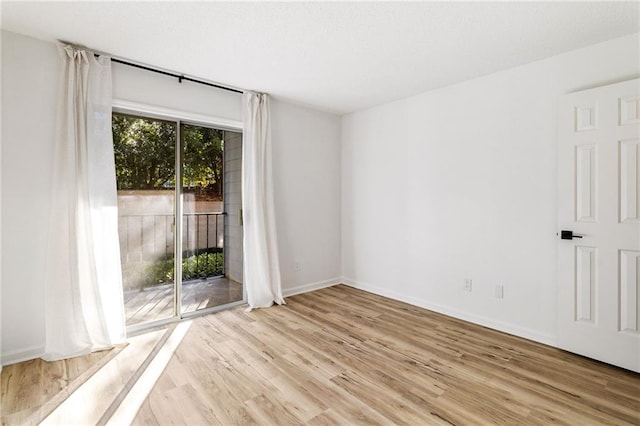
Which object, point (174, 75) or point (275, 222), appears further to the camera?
point (275, 222)

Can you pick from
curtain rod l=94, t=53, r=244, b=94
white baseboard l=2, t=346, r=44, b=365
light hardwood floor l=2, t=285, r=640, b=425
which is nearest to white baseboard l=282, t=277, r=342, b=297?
light hardwood floor l=2, t=285, r=640, b=425

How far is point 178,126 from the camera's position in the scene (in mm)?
3346

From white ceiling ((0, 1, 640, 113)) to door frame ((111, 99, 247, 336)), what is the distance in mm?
425

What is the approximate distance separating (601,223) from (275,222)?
3.22m

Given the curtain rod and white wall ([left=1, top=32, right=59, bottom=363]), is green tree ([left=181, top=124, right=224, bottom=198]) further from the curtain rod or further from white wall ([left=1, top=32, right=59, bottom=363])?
white wall ([left=1, top=32, right=59, bottom=363])

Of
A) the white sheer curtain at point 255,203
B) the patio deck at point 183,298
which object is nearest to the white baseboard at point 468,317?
the white sheer curtain at point 255,203

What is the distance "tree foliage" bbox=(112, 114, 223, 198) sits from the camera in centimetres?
304

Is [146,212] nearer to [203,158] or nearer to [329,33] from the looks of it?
[203,158]

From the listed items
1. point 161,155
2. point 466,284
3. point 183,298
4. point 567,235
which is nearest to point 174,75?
point 161,155

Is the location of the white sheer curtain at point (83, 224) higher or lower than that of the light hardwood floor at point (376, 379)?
higher

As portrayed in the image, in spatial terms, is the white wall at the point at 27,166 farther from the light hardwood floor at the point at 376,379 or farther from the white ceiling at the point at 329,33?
the light hardwood floor at the point at 376,379

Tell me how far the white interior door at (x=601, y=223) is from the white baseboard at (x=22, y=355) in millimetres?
4407

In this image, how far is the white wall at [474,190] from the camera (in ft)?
9.25

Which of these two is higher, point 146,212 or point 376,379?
point 146,212
